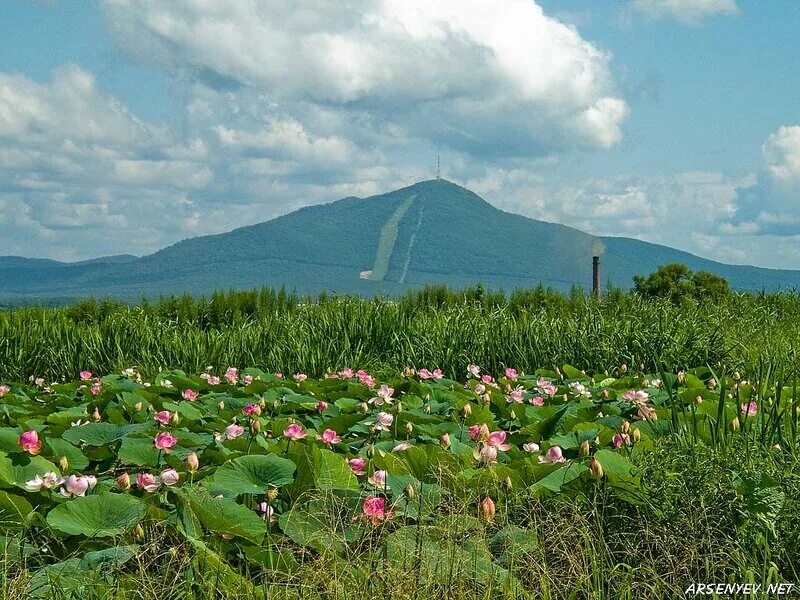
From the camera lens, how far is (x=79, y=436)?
3510 millimetres

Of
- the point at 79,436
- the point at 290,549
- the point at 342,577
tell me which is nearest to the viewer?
the point at 342,577

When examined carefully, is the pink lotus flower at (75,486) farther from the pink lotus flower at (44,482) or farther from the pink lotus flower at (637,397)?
the pink lotus flower at (637,397)

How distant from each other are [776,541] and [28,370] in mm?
7159

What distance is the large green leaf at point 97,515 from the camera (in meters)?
2.51

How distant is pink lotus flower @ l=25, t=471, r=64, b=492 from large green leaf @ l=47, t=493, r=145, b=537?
27cm

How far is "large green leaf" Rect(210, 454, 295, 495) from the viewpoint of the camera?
2.76 m

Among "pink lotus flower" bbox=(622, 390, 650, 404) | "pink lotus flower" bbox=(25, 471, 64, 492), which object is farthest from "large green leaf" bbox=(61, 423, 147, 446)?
"pink lotus flower" bbox=(622, 390, 650, 404)

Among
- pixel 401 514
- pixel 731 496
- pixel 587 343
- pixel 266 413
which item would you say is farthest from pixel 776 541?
pixel 587 343

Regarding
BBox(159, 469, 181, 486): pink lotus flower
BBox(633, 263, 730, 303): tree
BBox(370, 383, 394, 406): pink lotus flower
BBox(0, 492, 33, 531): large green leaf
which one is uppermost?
BBox(633, 263, 730, 303): tree

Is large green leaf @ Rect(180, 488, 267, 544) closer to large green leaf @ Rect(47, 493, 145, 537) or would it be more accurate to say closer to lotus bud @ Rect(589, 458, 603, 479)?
large green leaf @ Rect(47, 493, 145, 537)

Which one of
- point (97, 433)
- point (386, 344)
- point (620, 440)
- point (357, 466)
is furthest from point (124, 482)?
point (386, 344)

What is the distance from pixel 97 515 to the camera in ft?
8.45

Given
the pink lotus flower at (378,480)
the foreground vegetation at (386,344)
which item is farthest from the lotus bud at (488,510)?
the foreground vegetation at (386,344)

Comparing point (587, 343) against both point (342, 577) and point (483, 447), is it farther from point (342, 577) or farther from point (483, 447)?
point (342, 577)
